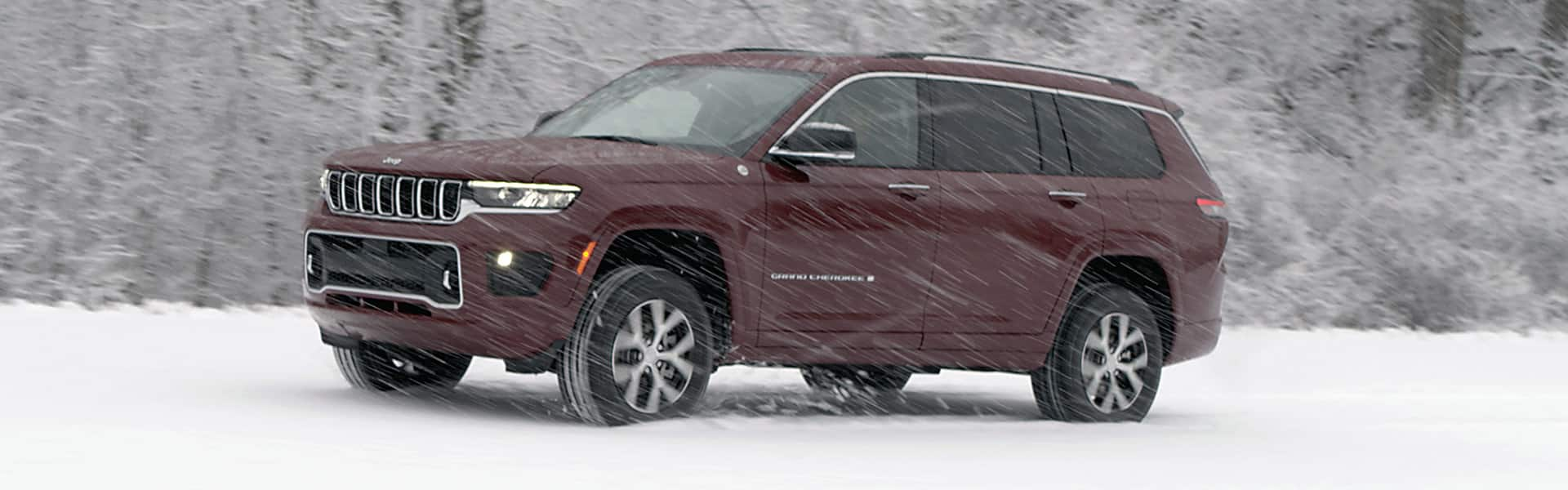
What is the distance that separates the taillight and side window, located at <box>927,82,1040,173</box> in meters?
1.20

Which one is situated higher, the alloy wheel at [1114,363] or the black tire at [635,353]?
the black tire at [635,353]

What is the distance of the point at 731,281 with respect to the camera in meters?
9.48

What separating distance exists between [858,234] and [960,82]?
107cm

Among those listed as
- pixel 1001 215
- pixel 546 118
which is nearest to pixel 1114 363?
pixel 1001 215

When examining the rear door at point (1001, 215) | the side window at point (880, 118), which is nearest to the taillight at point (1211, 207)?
the rear door at point (1001, 215)

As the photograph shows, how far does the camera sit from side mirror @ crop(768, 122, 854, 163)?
9516 mm

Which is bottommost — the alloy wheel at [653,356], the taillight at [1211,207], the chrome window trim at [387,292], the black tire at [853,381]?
the black tire at [853,381]

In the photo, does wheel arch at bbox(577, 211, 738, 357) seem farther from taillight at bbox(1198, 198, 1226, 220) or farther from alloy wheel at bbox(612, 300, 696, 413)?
taillight at bbox(1198, 198, 1226, 220)

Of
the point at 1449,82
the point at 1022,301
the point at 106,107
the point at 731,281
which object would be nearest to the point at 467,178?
the point at 731,281

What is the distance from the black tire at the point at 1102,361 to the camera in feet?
36.5

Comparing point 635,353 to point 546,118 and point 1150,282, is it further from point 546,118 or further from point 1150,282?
point 1150,282

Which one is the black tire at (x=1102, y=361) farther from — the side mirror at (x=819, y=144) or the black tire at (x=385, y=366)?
the black tire at (x=385, y=366)

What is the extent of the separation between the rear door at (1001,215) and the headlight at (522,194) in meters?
2.00

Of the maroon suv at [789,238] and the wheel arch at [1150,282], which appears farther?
the wheel arch at [1150,282]
